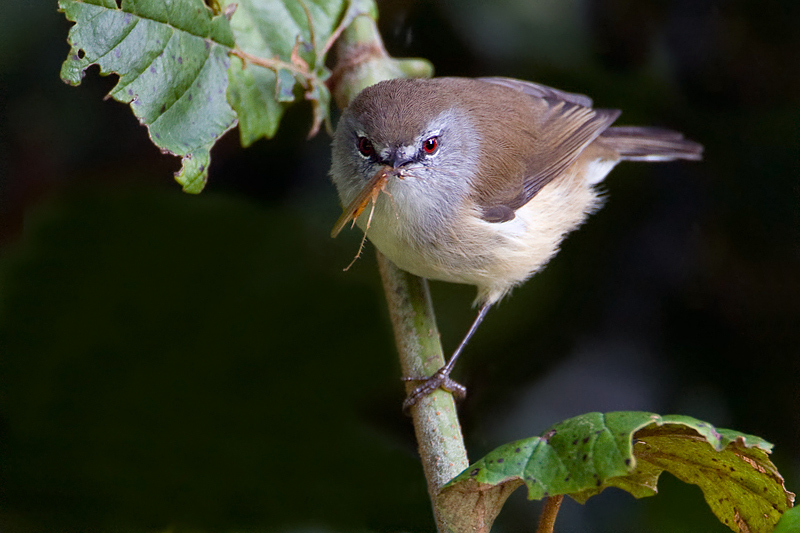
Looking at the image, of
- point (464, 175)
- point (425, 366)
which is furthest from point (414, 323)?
point (464, 175)

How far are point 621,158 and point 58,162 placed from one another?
2.65 metres

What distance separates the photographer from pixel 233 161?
10.6 ft

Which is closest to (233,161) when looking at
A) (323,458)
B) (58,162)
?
(58,162)

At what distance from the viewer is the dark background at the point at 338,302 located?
245cm

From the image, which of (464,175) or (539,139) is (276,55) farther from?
(539,139)

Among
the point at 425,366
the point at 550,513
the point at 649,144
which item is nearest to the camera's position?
the point at 550,513

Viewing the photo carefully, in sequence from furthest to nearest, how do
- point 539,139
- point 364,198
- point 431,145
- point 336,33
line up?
1. point 539,139
2. point 336,33
3. point 431,145
4. point 364,198

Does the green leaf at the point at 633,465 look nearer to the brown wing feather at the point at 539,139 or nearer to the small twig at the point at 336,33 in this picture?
the brown wing feather at the point at 539,139

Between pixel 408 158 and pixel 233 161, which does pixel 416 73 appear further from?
pixel 233 161

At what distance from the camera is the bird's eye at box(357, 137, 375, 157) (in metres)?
2.56

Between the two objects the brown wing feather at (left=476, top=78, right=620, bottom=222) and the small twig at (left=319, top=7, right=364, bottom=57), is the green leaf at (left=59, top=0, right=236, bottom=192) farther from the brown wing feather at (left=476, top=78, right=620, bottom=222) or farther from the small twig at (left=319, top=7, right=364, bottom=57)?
the brown wing feather at (left=476, top=78, right=620, bottom=222)

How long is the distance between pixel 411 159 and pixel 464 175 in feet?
0.96

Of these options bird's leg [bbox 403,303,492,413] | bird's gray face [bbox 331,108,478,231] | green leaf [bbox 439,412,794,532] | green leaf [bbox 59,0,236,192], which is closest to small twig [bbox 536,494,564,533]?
green leaf [bbox 439,412,794,532]

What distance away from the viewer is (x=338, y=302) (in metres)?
2.85
